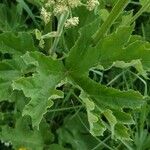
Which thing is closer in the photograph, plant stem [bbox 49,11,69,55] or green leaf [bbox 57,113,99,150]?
plant stem [bbox 49,11,69,55]

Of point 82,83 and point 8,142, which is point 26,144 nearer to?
point 8,142

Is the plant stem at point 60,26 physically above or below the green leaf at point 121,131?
above

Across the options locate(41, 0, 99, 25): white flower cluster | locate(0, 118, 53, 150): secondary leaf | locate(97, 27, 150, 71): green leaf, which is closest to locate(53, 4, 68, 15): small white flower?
locate(41, 0, 99, 25): white flower cluster

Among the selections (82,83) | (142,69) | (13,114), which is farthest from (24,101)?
(142,69)

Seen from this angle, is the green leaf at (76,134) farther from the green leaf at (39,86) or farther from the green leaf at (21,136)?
the green leaf at (39,86)

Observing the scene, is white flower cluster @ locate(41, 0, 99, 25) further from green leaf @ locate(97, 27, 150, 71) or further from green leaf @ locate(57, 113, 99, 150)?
green leaf @ locate(57, 113, 99, 150)

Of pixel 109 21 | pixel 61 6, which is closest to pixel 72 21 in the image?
pixel 61 6

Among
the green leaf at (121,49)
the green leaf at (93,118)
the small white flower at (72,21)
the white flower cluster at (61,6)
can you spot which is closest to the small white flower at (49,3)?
the white flower cluster at (61,6)
